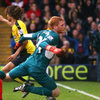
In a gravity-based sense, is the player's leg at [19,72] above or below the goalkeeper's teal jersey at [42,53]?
below

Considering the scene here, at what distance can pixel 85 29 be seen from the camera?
15.6 meters

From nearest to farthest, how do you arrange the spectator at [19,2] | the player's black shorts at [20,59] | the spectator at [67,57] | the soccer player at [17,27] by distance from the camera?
the soccer player at [17,27] < the player's black shorts at [20,59] < the spectator at [67,57] < the spectator at [19,2]

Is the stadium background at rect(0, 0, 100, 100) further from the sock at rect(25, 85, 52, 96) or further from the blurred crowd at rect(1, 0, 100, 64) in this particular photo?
the sock at rect(25, 85, 52, 96)

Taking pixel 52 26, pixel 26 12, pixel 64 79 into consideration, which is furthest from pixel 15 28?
pixel 26 12

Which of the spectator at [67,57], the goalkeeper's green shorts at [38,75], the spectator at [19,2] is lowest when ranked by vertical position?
the spectator at [67,57]

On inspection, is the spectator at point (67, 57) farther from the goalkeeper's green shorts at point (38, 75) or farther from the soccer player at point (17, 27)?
the goalkeeper's green shorts at point (38, 75)

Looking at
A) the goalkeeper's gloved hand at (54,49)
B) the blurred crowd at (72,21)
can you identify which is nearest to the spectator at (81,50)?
the blurred crowd at (72,21)

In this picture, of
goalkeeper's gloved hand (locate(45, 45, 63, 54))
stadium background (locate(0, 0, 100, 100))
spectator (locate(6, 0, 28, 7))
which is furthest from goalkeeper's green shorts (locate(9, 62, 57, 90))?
spectator (locate(6, 0, 28, 7))

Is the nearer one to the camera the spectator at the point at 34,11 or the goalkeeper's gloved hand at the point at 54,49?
the goalkeeper's gloved hand at the point at 54,49

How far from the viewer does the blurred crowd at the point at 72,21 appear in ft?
47.9

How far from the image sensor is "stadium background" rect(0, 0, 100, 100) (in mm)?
13984

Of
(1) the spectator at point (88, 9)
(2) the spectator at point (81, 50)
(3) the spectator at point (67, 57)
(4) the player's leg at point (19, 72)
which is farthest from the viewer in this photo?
(1) the spectator at point (88, 9)

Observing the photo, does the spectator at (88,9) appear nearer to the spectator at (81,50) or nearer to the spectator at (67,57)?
the spectator at (81,50)

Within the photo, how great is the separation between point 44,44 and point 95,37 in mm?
7185
